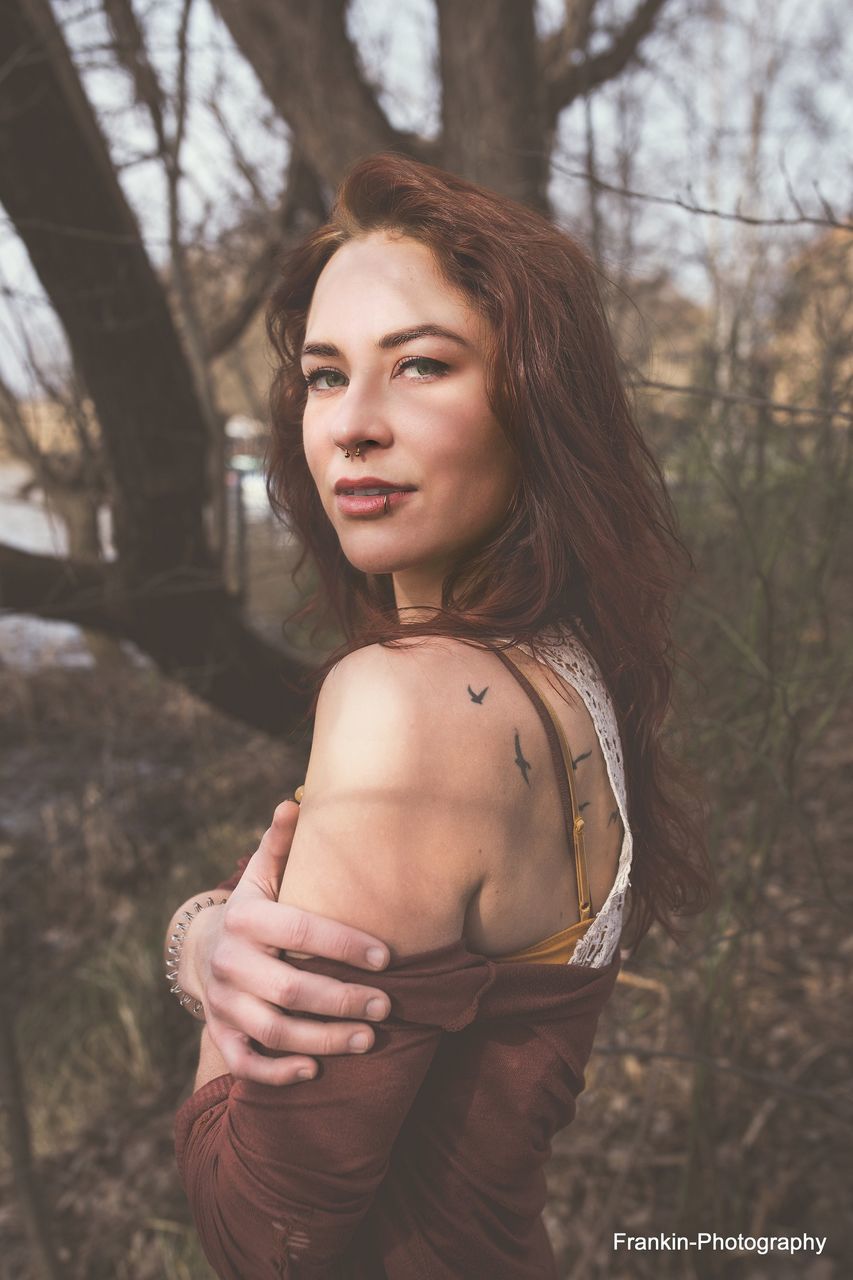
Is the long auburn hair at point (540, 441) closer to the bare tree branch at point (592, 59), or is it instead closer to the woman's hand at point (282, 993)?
the woman's hand at point (282, 993)

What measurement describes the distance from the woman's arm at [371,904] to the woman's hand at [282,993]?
0.06 feet

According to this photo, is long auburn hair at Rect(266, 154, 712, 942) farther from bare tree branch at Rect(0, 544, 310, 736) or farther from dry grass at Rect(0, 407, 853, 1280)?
bare tree branch at Rect(0, 544, 310, 736)

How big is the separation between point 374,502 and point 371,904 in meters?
0.42

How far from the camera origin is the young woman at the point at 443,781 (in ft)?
2.96

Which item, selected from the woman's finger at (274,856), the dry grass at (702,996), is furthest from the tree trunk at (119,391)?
the woman's finger at (274,856)

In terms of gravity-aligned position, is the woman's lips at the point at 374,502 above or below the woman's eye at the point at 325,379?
below

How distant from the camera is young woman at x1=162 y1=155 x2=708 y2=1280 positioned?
0.90 m

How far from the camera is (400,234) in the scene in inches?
42.8

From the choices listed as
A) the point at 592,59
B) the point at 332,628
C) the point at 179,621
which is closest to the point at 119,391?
the point at 179,621

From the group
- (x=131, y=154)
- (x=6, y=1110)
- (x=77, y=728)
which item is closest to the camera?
(x=6, y=1110)

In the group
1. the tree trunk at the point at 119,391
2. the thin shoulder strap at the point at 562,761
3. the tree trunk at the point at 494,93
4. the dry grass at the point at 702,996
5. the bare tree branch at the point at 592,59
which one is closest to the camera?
the thin shoulder strap at the point at 562,761

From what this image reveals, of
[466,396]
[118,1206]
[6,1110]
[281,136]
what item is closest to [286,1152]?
[466,396]

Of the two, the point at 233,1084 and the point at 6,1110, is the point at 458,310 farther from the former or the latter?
the point at 6,1110

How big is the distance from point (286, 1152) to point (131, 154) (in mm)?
3482
